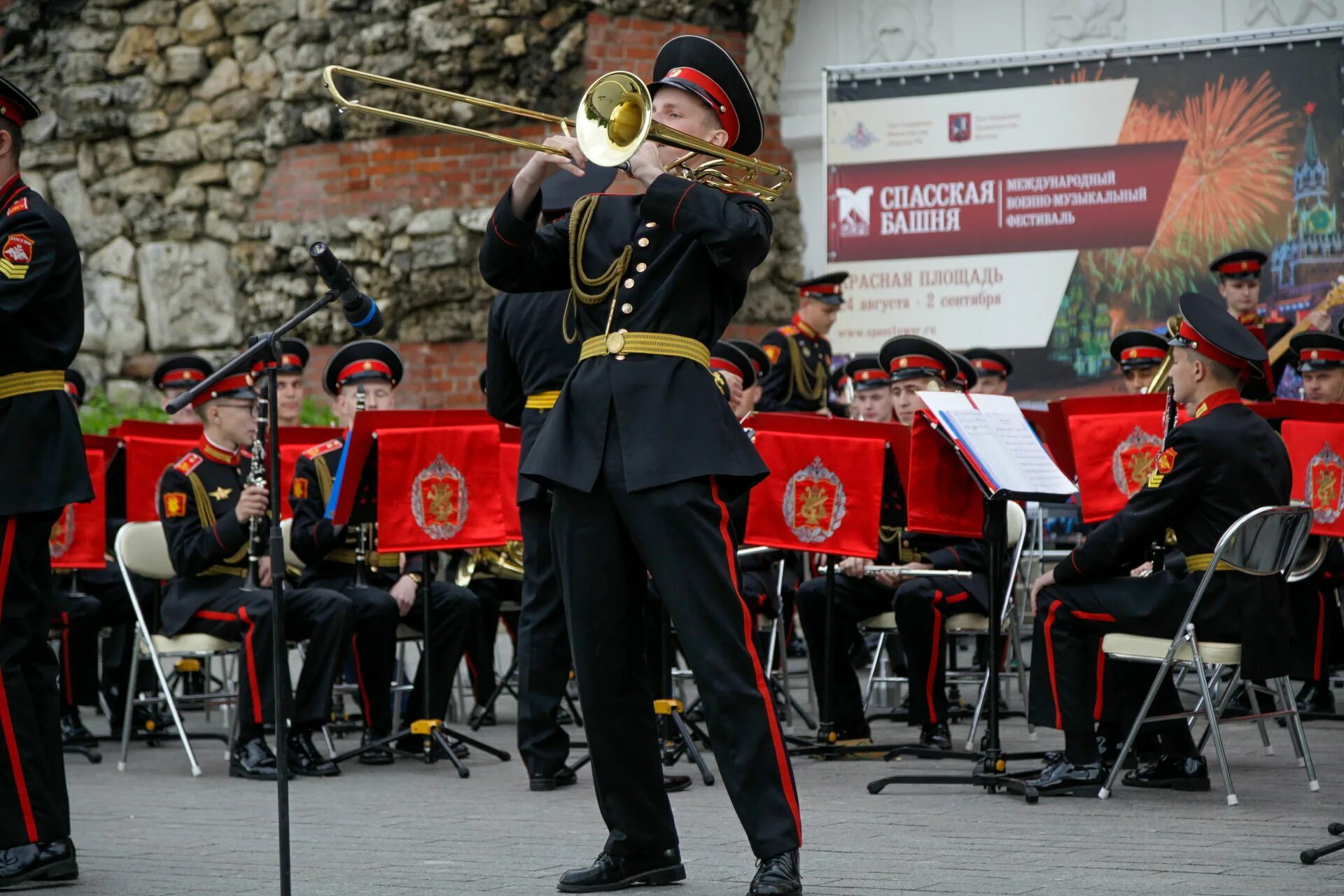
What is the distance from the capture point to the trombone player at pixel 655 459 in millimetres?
4453

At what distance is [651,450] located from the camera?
4.47m

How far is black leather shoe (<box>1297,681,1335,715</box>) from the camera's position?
8.73 m

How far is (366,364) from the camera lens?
8.70 meters

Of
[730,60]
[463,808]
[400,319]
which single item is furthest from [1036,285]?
[730,60]

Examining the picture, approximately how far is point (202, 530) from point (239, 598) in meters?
0.34

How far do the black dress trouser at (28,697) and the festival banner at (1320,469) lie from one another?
534 centimetres

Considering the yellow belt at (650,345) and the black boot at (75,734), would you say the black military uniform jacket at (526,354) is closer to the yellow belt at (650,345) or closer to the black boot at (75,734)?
the yellow belt at (650,345)

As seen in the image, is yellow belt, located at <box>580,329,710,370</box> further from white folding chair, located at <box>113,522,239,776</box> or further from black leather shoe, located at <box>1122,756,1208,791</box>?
white folding chair, located at <box>113,522,239,776</box>

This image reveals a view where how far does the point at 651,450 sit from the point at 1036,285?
7.77m

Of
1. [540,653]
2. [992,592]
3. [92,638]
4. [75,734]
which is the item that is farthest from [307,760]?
[992,592]

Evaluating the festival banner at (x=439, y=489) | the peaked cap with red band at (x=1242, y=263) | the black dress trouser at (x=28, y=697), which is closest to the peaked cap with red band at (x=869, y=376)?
the peaked cap with red band at (x=1242, y=263)

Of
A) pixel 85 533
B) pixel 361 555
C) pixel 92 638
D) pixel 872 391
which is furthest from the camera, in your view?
pixel 872 391

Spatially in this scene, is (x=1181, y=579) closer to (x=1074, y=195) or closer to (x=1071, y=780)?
(x=1071, y=780)

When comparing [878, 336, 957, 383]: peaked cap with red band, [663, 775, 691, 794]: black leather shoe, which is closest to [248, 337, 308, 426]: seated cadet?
[878, 336, 957, 383]: peaked cap with red band
